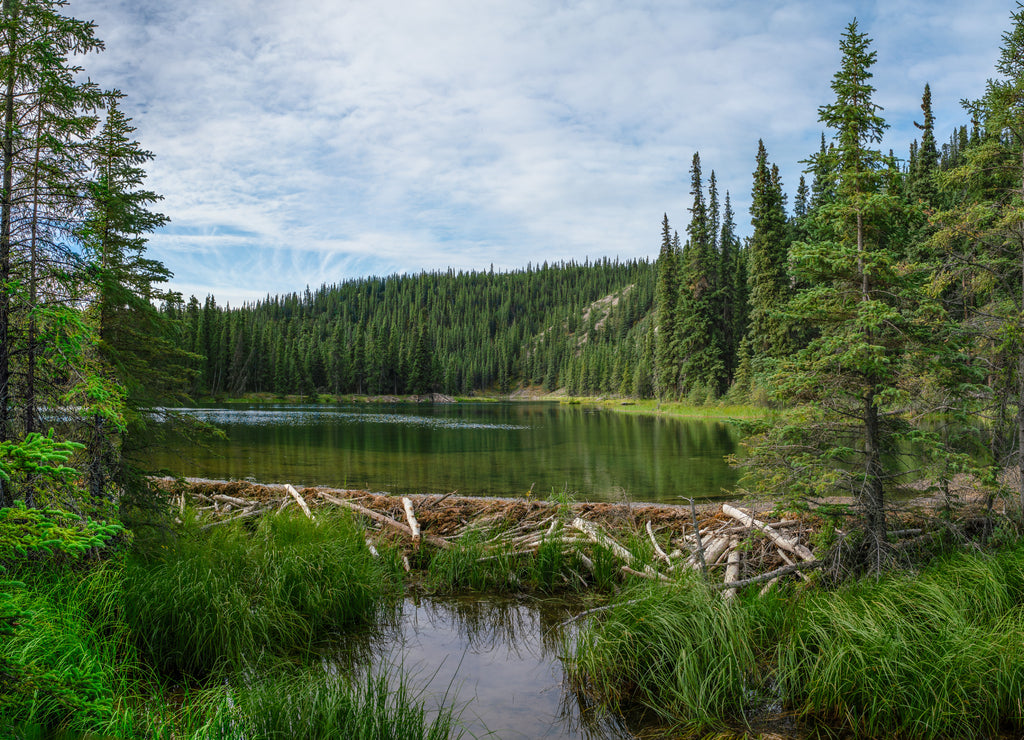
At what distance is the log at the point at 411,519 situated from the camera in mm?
8325

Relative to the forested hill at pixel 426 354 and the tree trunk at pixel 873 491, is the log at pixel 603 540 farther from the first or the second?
the forested hill at pixel 426 354

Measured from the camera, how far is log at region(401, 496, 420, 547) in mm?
8325

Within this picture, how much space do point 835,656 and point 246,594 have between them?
5.14 m

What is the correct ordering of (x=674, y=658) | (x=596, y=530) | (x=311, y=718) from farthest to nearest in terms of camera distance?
(x=596, y=530), (x=674, y=658), (x=311, y=718)

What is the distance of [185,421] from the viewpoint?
22.5 ft

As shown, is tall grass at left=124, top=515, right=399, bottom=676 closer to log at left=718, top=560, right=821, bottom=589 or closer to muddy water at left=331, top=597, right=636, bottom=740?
muddy water at left=331, top=597, right=636, bottom=740

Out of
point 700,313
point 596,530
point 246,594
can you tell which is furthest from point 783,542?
point 700,313

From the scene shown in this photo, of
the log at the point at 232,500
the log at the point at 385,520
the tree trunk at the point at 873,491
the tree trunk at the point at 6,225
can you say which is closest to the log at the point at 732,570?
the tree trunk at the point at 873,491

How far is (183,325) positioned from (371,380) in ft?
301

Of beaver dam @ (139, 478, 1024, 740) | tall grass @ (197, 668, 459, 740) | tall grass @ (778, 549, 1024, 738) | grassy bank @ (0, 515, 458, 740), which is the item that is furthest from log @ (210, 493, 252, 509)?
tall grass @ (778, 549, 1024, 738)

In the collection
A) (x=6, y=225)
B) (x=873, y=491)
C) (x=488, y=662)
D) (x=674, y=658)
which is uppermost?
(x=6, y=225)

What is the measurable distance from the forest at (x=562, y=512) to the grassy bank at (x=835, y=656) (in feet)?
0.09

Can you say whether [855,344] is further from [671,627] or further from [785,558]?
[671,627]

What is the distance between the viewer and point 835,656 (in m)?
3.98
